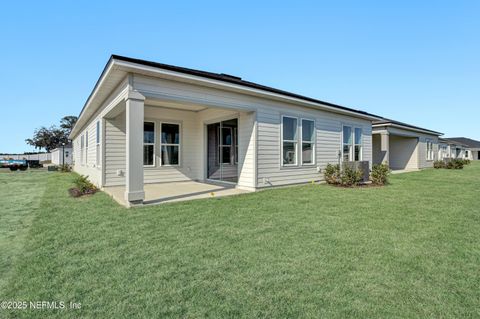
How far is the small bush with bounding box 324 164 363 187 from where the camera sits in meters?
8.92

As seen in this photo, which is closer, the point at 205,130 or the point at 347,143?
the point at 205,130

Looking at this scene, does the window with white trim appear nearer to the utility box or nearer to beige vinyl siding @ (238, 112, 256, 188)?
the utility box

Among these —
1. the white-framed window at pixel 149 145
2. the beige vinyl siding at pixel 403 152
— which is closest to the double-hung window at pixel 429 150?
the beige vinyl siding at pixel 403 152

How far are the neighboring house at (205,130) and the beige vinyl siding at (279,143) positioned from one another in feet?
0.11

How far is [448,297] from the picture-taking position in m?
2.16

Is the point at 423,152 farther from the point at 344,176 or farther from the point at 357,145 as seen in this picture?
the point at 344,176

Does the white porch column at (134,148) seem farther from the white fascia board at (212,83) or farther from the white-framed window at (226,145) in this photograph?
the white-framed window at (226,145)

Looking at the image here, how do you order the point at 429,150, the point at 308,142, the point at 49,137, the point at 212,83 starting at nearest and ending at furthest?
the point at 212,83
the point at 308,142
the point at 429,150
the point at 49,137

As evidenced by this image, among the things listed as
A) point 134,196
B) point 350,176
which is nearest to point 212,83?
point 134,196

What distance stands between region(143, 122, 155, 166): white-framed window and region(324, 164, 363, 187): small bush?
275 inches

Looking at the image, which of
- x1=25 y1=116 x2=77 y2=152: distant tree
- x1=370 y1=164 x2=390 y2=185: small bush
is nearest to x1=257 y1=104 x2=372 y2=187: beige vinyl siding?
x1=370 y1=164 x2=390 y2=185: small bush

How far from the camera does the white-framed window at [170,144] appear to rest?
9.88 metres

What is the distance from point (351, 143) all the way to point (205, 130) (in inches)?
279

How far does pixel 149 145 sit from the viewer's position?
31.2ft
